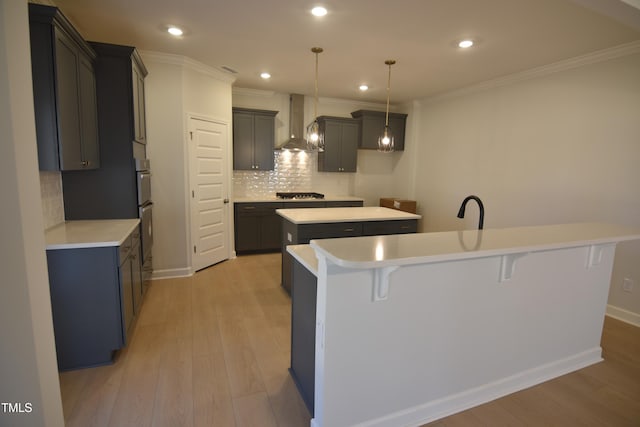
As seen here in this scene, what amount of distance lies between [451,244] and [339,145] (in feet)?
14.6

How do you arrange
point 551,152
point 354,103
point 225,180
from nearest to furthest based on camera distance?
point 551,152 < point 225,180 < point 354,103

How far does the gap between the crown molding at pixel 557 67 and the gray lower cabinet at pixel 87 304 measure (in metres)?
4.74

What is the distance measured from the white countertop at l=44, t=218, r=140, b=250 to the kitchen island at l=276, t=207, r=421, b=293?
146cm

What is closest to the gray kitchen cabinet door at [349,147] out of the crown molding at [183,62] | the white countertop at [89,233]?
the crown molding at [183,62]

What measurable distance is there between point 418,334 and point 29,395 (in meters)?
1.78

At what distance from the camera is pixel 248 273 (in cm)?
439

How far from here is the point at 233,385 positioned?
2.15 metres

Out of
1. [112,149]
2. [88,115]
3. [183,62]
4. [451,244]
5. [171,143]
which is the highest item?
[183,62]

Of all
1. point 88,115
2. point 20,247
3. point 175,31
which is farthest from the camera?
point 175,31

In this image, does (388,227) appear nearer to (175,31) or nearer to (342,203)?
(342,203)

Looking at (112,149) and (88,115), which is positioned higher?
(88,115)

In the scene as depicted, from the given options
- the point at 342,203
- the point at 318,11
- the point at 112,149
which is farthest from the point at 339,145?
the point at 112,149

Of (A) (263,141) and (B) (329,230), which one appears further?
(A) (263,141)

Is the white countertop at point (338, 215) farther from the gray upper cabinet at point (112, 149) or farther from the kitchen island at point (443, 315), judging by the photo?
the gray upper cabinet at point (112, 149)
